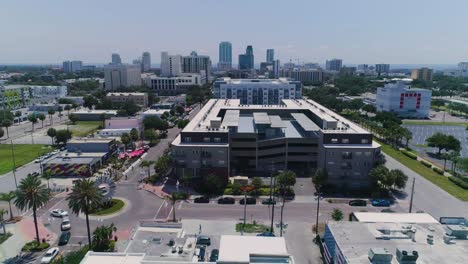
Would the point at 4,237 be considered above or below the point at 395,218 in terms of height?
below

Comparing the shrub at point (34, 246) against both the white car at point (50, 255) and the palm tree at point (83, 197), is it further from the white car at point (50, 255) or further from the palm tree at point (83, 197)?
the palm tree at point (83, 197)

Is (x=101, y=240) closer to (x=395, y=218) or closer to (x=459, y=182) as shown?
(x=395, y=218)

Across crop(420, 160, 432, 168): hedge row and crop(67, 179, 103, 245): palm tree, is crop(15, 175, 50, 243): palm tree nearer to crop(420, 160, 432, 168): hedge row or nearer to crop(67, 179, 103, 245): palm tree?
crop(67, 179, 103, 245): palm tree

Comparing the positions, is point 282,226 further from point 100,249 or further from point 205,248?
point 100,249

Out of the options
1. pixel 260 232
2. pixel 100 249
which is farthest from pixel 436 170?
pixel 100 249

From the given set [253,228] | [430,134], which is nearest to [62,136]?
[253,228]

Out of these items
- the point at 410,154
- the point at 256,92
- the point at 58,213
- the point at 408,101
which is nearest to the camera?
the point at 58,213

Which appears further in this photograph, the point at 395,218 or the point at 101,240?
the point at 395,218
